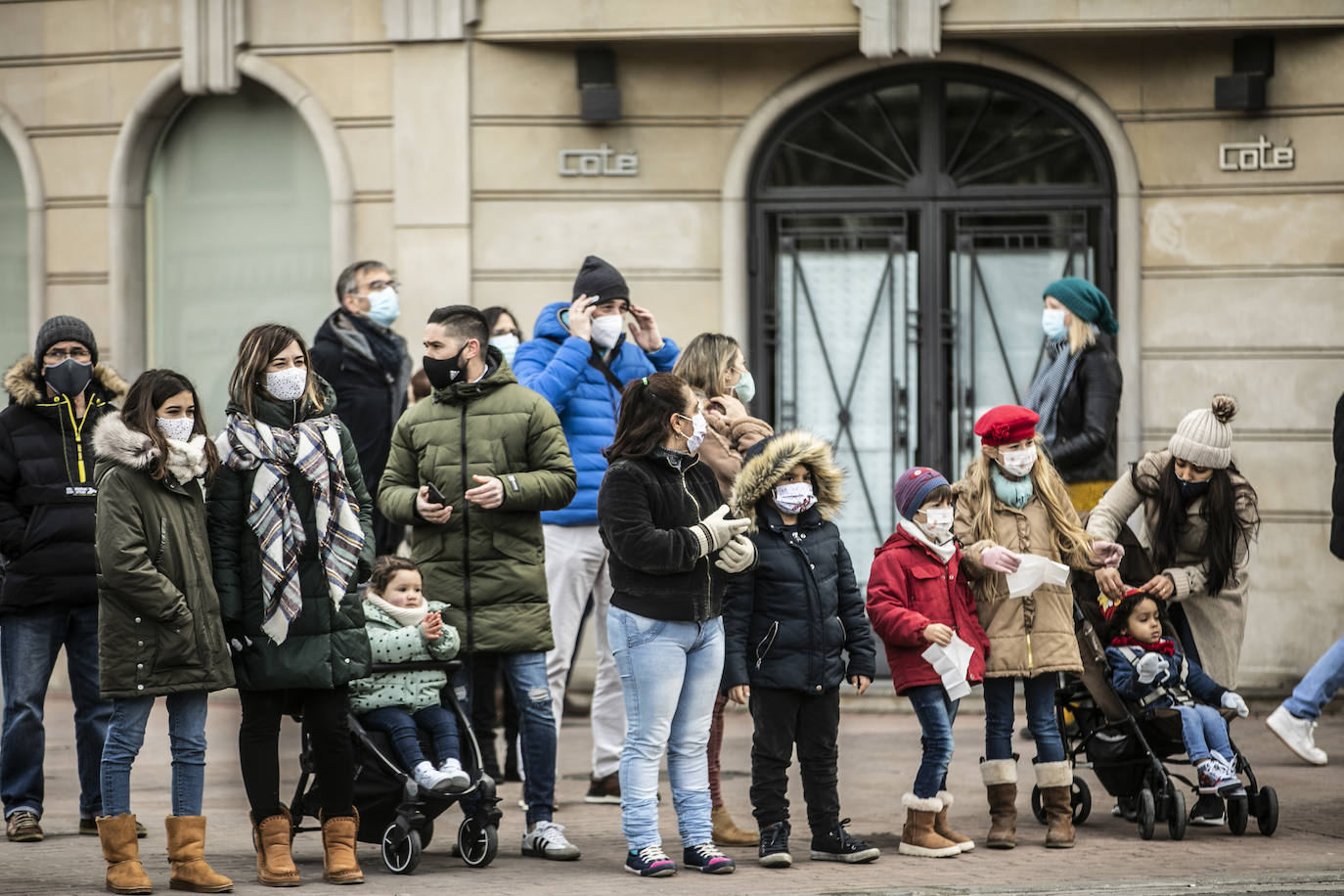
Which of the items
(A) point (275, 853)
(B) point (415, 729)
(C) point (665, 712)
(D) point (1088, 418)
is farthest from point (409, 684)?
(D) point (1088, 418)

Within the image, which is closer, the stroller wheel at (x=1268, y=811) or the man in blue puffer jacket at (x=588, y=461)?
the stroller wheel at (x=1268, y=811)

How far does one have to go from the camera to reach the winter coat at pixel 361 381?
378 inches

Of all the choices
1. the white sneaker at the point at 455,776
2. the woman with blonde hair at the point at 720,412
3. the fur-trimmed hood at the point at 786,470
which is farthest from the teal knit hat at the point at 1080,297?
the white sneaker at the point at 455,776

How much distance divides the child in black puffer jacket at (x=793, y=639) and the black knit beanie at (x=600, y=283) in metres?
1.37

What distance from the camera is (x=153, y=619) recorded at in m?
6.59

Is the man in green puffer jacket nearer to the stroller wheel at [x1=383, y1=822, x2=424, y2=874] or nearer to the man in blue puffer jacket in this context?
the stroller wheel at [x1=383, y1=822, x2=424, y2=874]

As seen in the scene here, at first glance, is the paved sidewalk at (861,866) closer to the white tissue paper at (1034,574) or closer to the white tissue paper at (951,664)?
the white tissue paper at (951,664)

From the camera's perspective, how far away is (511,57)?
11711 mm

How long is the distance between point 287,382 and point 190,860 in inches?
64.0

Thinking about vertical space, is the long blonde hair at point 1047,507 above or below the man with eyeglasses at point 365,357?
below

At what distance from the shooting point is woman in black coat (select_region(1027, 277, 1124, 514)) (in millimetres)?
9430

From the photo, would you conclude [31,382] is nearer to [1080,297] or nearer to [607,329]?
[607,329]

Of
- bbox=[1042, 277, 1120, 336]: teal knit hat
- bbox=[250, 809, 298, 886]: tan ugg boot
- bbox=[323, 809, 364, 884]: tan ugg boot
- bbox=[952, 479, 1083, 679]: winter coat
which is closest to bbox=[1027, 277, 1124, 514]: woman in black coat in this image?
bbox=[1042, 277, 1120, 336]: teal knit hat

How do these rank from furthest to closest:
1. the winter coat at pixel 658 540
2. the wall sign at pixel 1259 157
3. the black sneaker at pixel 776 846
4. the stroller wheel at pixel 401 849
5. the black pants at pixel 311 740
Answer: the wall sign at pixel 1259 157 < the black sneaker at pixel 776 846 < the stroller wheel at pixel 401 849 < the winter coat at pixel 658 540 < the black pants at pixel 311 740
